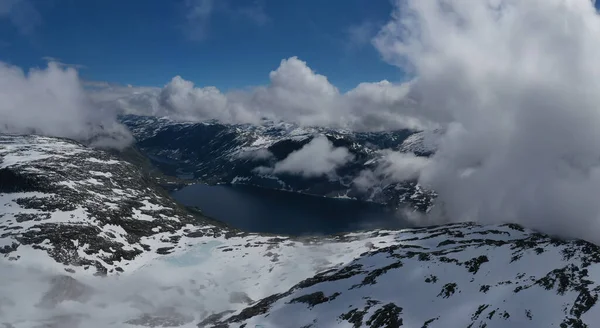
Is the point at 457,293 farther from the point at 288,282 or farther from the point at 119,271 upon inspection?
the point at 119,271

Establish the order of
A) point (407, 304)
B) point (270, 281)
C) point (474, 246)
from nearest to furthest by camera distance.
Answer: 1. point (407, 304)
2. point (474, 246)
3. point (270, 281)

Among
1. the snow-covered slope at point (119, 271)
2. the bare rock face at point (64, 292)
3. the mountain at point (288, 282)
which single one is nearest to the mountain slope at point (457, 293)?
the mountain at point (288, 282)

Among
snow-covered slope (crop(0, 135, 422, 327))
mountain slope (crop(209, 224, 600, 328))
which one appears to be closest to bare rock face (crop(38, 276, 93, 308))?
snow-covered slope (crop(0, 135, 422, 327))

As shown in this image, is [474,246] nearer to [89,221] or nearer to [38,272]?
[38,272]

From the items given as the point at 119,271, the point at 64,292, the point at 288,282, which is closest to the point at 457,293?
the point at 288,282

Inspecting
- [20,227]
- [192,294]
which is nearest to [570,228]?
[192,294]

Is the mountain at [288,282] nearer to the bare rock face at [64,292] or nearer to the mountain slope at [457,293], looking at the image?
the mountain slope at [457,293]
